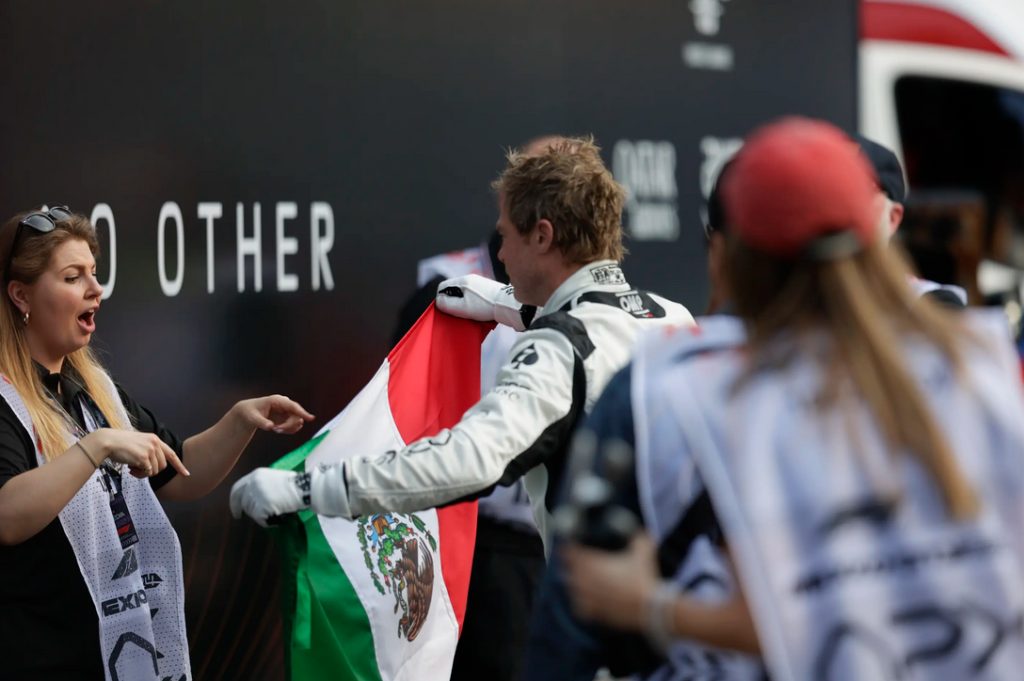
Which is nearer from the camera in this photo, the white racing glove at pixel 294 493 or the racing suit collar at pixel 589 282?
the white racing glove at pixel 294 493

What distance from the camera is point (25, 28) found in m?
3.04

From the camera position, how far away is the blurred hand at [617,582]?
1473mm

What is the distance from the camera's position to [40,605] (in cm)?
231

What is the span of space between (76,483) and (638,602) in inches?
46.8

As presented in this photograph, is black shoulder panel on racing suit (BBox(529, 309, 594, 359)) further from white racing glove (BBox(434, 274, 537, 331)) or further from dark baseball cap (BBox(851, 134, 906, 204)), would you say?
dark baseball cap (BBox(851, 134, 906, 204))

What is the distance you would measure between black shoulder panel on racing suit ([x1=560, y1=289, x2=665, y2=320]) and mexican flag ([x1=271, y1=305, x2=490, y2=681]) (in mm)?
756

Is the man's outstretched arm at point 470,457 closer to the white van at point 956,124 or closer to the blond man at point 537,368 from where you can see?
the blond man at point 537,368

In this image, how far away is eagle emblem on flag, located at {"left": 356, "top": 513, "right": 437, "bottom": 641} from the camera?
2.92m

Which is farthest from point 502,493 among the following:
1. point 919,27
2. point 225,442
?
point 919,27

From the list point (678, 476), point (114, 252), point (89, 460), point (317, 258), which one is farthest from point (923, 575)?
point (317, 258)

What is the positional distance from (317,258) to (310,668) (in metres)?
1.50

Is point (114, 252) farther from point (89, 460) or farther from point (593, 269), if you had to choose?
point (593, 269)

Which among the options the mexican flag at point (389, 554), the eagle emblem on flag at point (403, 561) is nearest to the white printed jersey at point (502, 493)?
the mexican flag at point (389, 554)

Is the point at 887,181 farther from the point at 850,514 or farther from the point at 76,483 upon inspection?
the point at 76,483
